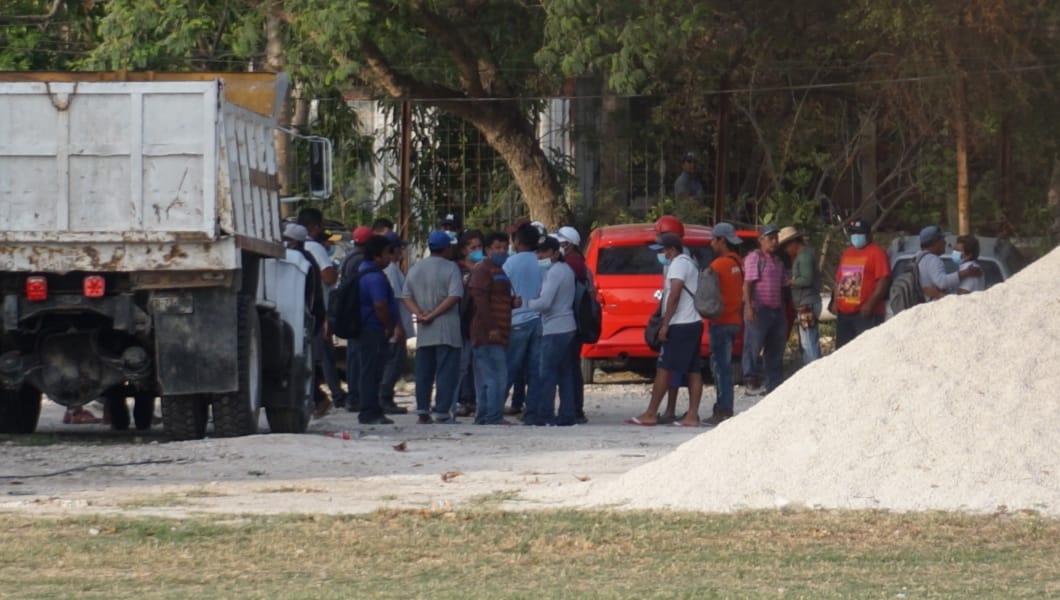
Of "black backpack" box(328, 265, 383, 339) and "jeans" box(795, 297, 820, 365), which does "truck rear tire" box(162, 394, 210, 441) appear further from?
"jeans" box(795, 297, 820, 365)

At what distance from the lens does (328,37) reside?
22141 millimetres

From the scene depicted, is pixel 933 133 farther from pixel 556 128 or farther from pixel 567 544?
pixel 567 544

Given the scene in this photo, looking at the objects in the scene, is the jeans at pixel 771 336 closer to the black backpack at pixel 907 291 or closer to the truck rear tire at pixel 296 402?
the black backpack at pixel 907 291

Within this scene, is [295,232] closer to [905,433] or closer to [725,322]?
[725,322]

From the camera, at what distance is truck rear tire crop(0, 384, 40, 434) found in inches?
617

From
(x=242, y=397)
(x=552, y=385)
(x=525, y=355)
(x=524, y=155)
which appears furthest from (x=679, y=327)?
(x=524, y=155)

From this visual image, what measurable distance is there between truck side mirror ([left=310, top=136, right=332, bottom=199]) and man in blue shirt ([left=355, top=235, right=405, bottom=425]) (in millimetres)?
602

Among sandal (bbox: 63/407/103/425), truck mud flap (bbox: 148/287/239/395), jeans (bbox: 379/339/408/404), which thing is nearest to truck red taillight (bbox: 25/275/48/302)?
truck mud flap (bbox: 148/287/239/395)

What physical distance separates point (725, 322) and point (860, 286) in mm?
2378

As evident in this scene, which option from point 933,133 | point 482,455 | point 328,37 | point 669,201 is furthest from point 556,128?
point 482,455

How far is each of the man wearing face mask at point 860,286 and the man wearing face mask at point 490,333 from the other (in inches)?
135

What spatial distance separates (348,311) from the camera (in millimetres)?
16672

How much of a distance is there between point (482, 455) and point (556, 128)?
1792 centimetres

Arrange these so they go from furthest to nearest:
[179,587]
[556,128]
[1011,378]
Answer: [556,128] < [1011,378] < [179,587]
